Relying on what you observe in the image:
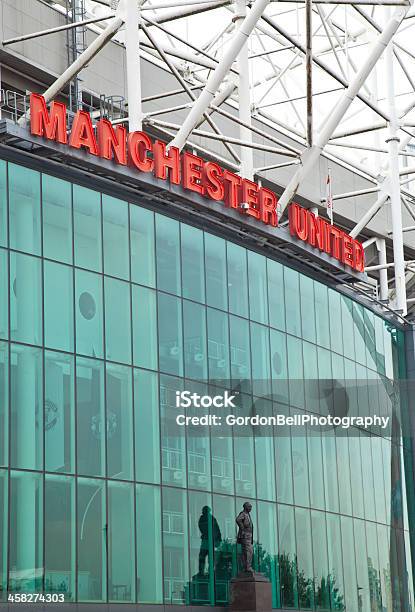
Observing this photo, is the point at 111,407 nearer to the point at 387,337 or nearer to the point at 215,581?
the point at 215,581

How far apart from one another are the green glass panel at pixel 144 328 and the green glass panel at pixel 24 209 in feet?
15.0

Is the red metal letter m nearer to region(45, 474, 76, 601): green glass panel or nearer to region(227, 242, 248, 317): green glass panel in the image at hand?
region(45, 474, 76, 601): green glass panel

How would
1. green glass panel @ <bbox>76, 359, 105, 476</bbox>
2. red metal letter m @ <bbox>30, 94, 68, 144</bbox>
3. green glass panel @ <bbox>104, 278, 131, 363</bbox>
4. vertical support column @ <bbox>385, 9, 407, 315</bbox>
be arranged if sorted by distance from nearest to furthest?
red metal letter m @ <bbox>30, 94, 68, 144</bbox>
green glass panel @ <bbox>76, 359, 105, 476</bbox>
green glass panel @ <bbox>104, 278, 131, 363</bbox>
vertical support column @ <bbox>385, 9, 407, 315</bbox>

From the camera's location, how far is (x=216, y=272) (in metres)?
42.9

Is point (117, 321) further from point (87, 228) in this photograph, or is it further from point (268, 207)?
point (268, 207)

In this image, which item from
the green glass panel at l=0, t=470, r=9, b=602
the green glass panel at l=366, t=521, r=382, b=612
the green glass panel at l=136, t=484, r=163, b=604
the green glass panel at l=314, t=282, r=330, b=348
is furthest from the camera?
the green glass panel at l=366, t=521, r=382, b=612

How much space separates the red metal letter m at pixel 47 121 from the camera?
35.2 m

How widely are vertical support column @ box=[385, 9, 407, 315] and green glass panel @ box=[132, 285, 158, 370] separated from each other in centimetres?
1979

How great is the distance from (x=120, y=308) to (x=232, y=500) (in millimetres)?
A: 8109

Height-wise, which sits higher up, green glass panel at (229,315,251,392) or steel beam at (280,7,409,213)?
steel beam at (280,7,409,213)

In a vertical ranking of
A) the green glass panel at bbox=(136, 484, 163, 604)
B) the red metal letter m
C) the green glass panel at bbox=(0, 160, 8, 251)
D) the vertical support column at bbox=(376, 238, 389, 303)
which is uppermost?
the vertical support column at bbox=(376, 238, 389, 303)

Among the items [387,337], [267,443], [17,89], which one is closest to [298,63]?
[387,337]

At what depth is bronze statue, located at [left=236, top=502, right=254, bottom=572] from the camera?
40562 mm

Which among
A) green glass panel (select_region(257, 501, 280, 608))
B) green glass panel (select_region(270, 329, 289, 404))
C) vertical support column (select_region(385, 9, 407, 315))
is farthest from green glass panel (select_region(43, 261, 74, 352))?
vertical support column (select_region(385, 9, 407, 315))
